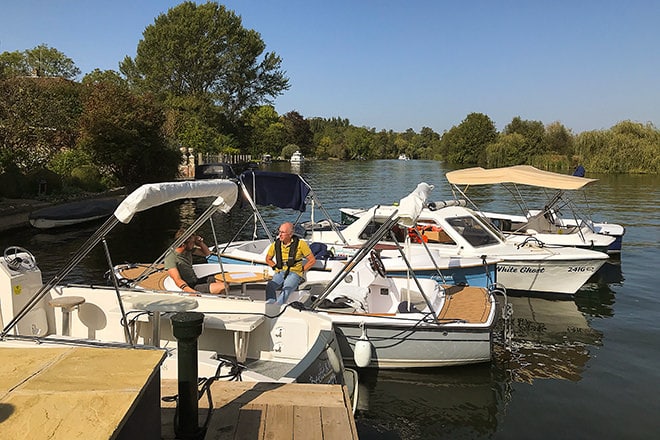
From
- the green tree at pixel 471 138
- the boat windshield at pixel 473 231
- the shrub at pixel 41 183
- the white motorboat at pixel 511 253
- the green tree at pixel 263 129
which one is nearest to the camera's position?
the white motorboat at pixel 511 253

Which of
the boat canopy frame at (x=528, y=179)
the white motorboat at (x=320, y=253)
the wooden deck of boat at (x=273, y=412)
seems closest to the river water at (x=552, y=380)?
the white motorboat at (x=320, y=253)

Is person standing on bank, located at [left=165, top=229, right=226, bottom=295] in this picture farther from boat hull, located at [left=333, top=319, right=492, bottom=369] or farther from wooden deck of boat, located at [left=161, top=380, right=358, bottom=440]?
wooden deck of boat, located at [left=161, top=380, right=358, bottom=440]

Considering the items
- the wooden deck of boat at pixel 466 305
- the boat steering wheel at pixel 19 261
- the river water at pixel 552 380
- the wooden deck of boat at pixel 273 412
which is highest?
the boat steering wheel at pixel 19 261

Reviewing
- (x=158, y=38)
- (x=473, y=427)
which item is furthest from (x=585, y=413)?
(x=158, y=38)

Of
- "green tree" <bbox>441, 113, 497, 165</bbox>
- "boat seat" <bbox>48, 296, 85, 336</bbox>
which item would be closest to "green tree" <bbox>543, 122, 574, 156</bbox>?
"green tree" <bbox>441, 113, 497, 165</bbox>

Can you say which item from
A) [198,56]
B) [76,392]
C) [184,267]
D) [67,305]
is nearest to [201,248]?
[184,267]

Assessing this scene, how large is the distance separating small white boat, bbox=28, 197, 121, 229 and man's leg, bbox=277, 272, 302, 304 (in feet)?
51.2

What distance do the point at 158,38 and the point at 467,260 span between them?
5826 cm

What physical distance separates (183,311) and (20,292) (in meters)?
2.00

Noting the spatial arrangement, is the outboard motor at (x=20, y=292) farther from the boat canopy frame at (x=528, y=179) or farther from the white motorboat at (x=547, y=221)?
the white motorboat at (x=547, y=221)

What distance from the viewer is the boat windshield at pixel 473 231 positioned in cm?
1259

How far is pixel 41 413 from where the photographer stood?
2496 mm

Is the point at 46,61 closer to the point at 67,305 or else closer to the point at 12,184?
the point at 12,184

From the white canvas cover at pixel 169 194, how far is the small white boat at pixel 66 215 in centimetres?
1622
